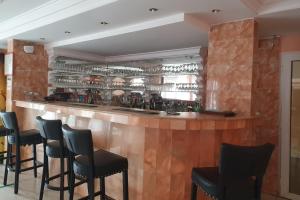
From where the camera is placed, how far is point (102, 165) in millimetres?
2203

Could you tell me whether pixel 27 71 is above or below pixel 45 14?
below

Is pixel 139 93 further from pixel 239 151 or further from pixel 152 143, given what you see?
pixel 239 151

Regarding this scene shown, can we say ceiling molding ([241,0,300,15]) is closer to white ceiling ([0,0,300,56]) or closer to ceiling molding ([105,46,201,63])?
white ceiling ([0,0,300,56])

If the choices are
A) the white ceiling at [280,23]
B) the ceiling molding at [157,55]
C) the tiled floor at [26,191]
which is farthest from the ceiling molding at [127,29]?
the tiled floor at [26,191]

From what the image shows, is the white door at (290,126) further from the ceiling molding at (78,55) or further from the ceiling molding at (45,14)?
the ceiling molding at (78,55)

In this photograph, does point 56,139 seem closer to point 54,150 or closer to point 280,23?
point 54,150

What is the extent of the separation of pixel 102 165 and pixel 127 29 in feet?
6.71

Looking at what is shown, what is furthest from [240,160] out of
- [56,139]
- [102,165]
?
[56,139]

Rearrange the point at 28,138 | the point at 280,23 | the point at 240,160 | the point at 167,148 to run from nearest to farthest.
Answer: the point at 240,160
the point at 167,148
the point at 280,23
the point at 28,138

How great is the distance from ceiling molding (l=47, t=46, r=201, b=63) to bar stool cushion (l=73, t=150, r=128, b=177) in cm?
274

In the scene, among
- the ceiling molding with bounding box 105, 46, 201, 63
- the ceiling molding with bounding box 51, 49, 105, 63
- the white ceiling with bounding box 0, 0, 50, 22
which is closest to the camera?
the white ceiling with bounding box 0, 0, 50, 22

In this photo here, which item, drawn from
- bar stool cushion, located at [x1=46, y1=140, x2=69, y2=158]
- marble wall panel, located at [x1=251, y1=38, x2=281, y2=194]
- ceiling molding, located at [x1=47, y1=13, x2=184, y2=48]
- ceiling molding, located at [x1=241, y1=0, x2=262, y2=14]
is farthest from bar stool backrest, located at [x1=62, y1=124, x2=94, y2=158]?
marble wall panel, located at [x1=251, y1=38, x2=281, y2=194]

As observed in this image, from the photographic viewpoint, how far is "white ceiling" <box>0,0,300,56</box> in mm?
2643

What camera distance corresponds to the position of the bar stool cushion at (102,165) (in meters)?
2.17
